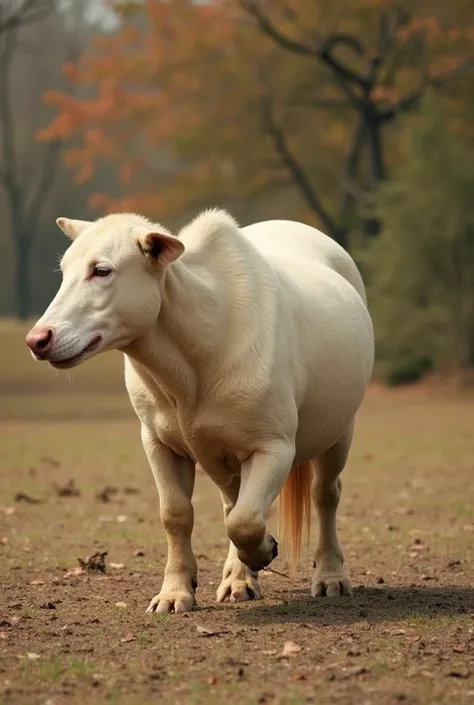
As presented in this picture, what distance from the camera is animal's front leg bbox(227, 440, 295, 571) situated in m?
6.48

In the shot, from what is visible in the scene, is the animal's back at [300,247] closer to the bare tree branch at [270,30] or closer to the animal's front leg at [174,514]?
the animal's front leg at [174,514]

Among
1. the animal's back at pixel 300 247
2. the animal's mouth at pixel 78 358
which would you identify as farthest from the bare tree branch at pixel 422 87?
the animal's mouth at pixel 78 358

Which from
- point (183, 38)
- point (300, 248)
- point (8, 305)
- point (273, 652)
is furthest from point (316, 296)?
point (8, 305)

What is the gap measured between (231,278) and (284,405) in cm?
69

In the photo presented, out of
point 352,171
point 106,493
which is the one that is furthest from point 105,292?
point 352,171

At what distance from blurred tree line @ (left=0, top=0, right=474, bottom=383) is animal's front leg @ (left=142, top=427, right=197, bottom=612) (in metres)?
21.1

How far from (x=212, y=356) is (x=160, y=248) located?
0.67 metres

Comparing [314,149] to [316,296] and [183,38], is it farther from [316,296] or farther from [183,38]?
[316,296]

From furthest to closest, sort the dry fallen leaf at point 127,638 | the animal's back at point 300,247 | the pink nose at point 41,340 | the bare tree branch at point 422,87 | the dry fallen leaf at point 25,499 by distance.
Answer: the bare tree branch at point 422,87, the dry fallen leaf at point 25,499, the animal's back at point 300,247, the dry fallen leaf at point 127,638, the pink nose at point 41,340

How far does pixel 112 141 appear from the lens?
3503cm

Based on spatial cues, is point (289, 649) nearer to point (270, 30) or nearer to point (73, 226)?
point (73, 226)

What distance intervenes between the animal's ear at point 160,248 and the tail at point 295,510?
6.64 feet

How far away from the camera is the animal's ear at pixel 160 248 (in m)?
6.26

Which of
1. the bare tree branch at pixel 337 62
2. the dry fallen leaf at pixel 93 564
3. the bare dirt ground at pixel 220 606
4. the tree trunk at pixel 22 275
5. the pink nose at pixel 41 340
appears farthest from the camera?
the tree trunk at pixel 22 275
